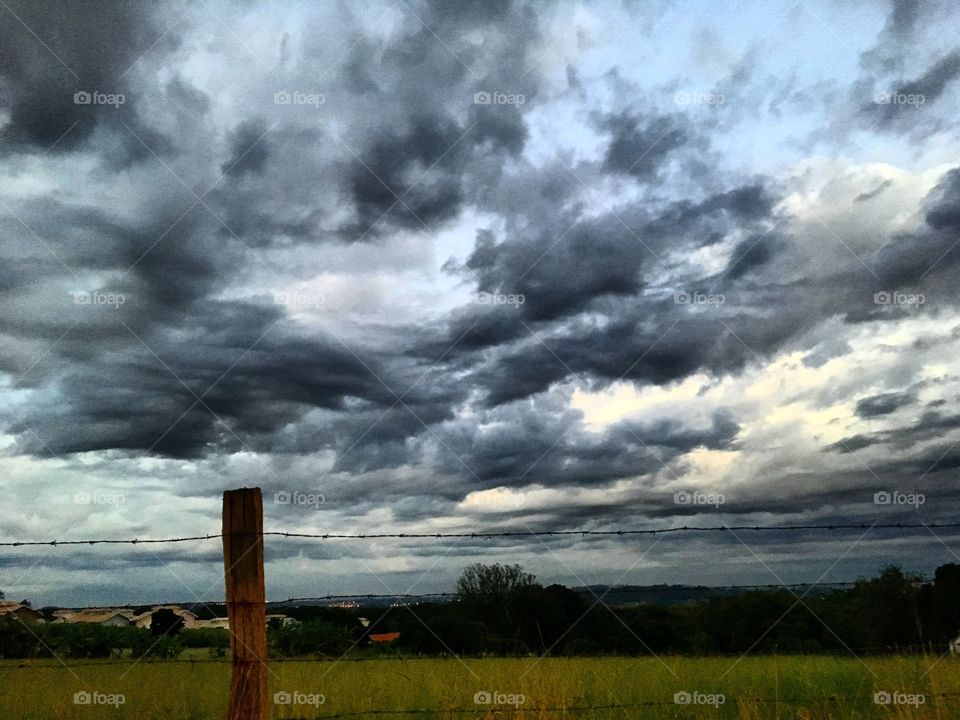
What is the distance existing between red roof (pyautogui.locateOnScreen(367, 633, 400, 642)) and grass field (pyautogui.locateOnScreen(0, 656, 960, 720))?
16.7 ft

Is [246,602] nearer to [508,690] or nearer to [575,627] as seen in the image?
A: [508,690]

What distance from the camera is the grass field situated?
23.7ft

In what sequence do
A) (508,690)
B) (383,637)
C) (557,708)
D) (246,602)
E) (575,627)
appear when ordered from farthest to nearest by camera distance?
(575,627) → (383,637) → (508,690) → (557,708) → (246,602)

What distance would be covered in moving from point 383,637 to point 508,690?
1003 cm

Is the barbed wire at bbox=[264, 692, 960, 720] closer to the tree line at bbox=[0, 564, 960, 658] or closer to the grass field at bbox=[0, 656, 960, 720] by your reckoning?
the grass field at bbox=[0, 656, 960, 720]

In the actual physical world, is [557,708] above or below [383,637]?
below

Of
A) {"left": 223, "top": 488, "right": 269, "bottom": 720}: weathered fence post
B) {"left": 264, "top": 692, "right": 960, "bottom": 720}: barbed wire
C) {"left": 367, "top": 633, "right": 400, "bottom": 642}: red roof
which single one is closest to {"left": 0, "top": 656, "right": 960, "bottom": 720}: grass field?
{"left": 264, "top": 692, "right": 960, "bottom": 720}: barbed wire

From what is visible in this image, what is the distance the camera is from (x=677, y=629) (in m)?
21.5

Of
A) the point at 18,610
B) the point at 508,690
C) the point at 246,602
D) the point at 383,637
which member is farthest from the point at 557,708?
the point at 383,637

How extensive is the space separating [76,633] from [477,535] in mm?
9420

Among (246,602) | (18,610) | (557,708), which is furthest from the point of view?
(18,610)

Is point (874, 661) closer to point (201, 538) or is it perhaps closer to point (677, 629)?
point (201, 538)

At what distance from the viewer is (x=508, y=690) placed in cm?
759

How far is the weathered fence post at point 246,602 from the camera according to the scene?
541cm
